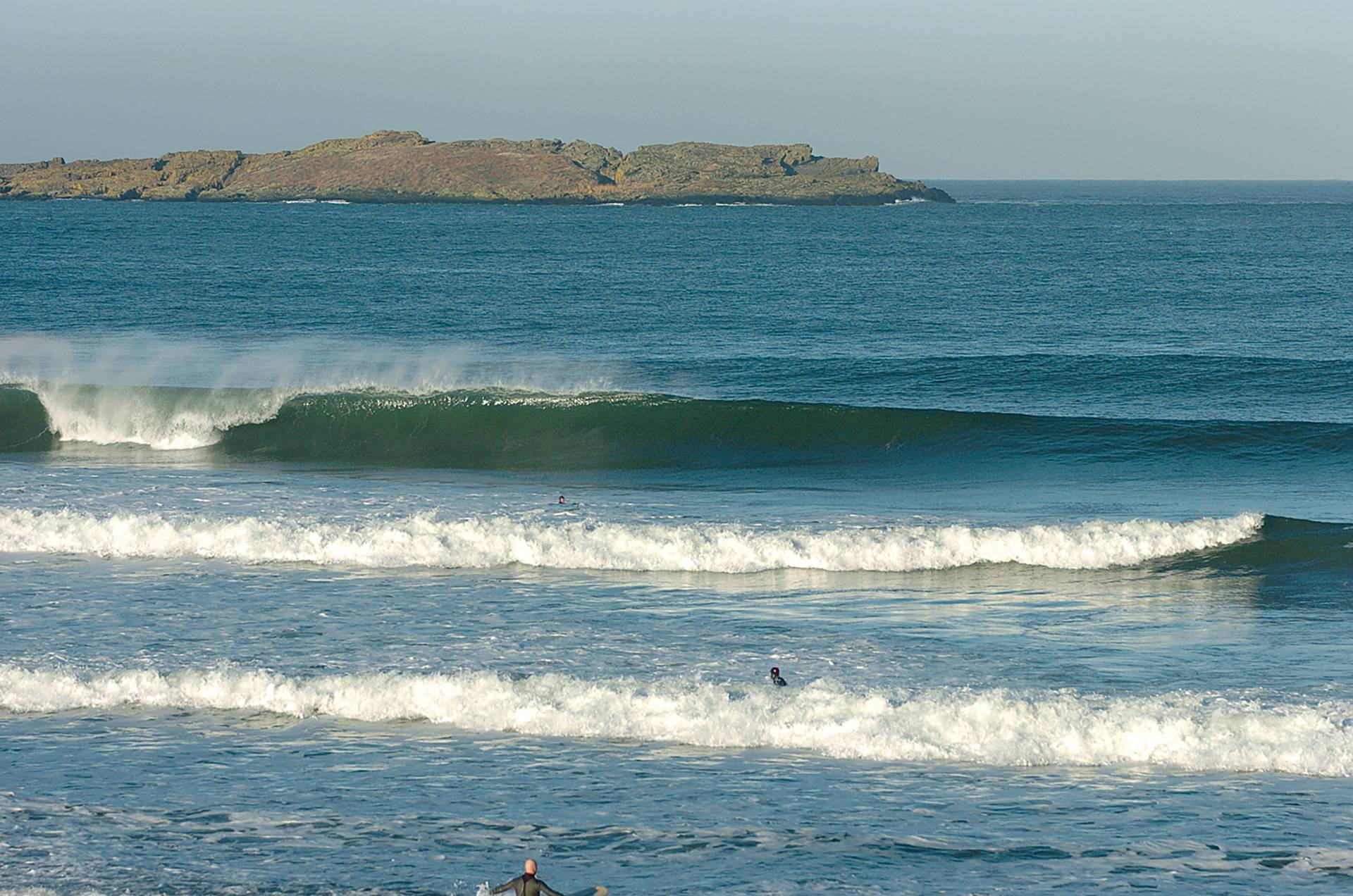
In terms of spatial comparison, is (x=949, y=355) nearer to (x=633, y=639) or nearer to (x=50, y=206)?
(x=633, y=639)

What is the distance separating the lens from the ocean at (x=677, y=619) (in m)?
9.70

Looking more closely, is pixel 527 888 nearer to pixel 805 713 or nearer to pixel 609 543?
pixel 805 713

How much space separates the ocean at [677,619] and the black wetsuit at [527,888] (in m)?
0.64

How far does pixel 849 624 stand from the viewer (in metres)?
14.8

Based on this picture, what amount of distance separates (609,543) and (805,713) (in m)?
6.57

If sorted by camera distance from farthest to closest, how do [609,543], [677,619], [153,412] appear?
[153,412] < [609,543] < [677,619]

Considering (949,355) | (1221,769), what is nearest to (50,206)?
(949,355)

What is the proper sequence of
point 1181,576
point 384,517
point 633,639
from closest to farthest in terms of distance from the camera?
point 633,639
point 1181,576
point 384,517

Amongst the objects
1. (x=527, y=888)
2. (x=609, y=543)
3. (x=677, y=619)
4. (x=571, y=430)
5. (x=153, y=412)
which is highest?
Answer: (x=153, y=412)

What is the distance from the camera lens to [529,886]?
8.29 m

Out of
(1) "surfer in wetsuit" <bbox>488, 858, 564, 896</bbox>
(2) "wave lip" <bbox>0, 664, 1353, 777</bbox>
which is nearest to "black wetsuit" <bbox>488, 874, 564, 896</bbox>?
(1) "surfer in wetsuit" <bbox>488, 858, 564, 896</bbox>

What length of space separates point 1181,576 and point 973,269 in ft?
195

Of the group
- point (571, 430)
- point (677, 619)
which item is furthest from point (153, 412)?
point (677, 619)

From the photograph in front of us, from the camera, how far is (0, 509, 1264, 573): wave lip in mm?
17594
